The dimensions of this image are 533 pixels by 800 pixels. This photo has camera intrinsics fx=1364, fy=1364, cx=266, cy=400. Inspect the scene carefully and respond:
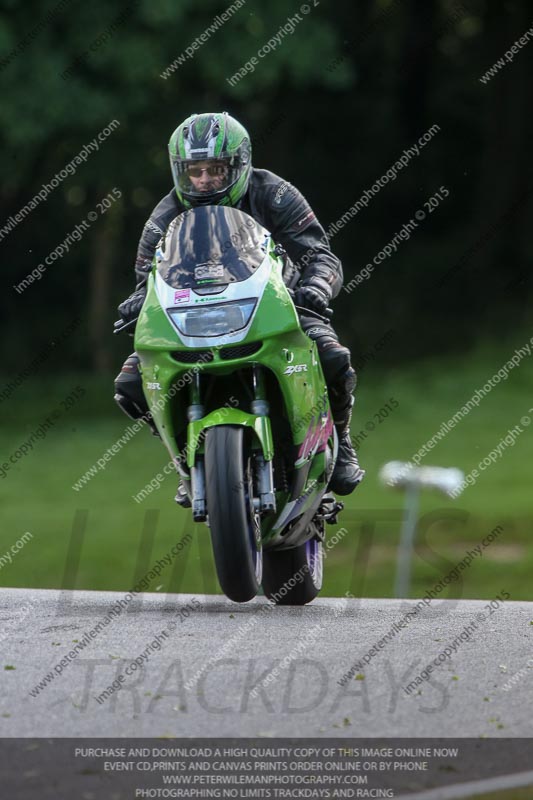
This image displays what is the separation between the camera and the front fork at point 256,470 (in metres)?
6.18

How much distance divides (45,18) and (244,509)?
17.3m

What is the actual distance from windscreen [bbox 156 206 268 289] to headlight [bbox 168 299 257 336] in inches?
5.1

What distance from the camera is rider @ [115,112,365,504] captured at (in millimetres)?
6668

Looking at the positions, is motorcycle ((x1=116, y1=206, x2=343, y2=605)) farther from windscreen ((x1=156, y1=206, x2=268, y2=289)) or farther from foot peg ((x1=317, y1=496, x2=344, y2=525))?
foot peg ((x1=317, y1=496, x2=344, y2=525))

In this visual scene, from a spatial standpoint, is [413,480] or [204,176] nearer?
[204,176]

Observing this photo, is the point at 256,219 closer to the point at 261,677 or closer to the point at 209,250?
the point at 209,250

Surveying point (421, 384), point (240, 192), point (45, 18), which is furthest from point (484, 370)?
point (240, 192)

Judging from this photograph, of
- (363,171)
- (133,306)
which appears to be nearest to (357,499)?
(363,171)

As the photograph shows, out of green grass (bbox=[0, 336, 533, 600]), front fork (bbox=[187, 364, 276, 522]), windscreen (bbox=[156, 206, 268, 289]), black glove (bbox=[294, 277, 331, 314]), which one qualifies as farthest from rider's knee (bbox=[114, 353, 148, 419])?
green grass (bbox=[0, 336, 533, 600])

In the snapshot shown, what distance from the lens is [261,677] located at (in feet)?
17.2

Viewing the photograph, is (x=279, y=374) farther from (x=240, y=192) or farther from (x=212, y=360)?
(x=240, y=192)

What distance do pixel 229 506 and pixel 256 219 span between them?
176 centimetres

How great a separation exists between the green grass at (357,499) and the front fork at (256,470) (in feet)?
18.5

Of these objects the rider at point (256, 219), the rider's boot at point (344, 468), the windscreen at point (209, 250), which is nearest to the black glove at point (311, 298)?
the rider at point (256, 219)
